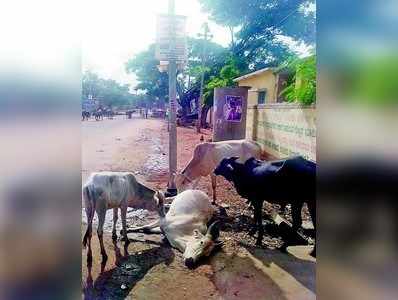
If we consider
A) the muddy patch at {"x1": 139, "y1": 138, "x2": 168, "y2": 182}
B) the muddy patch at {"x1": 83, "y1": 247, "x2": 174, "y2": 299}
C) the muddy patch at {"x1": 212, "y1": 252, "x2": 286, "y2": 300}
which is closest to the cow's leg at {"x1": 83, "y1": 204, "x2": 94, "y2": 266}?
the muddy patch at {"x1": 83, "y1": 247, "x2": 174, "y2": 299}

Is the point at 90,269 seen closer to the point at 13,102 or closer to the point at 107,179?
the point at 107,179

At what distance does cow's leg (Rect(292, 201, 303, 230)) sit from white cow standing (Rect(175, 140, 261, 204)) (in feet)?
3.75

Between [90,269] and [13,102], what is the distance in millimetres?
1895

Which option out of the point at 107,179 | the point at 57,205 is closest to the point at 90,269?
the point at 107,179

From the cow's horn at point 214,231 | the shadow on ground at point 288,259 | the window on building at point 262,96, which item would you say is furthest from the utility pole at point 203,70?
the shadow on ground at point 288,259

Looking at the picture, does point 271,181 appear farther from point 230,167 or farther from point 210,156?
point 210,156

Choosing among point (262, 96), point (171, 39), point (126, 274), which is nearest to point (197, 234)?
point (126, 274)

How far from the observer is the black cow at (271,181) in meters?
2.67

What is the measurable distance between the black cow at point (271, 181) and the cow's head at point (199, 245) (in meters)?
0.40

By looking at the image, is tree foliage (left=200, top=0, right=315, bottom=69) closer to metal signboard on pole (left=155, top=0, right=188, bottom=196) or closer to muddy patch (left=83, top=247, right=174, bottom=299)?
metal signboard on pole (left=155, top=0, right=188, bottom=196)

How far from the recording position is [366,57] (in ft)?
1.73

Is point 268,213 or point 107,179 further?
point 268,213

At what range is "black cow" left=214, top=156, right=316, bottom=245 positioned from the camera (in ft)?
8.76

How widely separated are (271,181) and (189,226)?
0.81 meters
